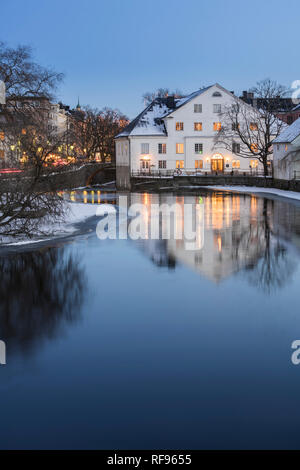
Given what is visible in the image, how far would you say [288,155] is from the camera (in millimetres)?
55469

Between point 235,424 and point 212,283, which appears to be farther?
point 212,283

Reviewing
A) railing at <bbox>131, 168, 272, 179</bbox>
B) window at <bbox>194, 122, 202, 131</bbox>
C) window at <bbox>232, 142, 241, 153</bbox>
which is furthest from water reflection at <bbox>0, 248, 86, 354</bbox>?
window at <bbox>194, 122, 202, 131</bbox>

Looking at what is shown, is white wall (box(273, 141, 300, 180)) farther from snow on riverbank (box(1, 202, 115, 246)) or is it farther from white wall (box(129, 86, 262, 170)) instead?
snow on riverbank (box(1, 202, 115, 246))

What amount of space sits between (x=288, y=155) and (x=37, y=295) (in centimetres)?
4429

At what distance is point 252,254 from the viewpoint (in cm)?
2017

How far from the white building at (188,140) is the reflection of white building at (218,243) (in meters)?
41.4

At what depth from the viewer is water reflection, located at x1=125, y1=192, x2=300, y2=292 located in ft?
56.6

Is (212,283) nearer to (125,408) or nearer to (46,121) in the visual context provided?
(125,408)

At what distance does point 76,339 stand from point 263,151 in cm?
5765

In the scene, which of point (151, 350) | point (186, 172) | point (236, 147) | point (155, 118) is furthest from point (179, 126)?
point (151, 350)

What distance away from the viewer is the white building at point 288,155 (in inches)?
2147

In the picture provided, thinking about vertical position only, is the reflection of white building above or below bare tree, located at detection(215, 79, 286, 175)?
below

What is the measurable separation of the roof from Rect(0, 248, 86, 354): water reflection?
60.1 m
